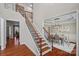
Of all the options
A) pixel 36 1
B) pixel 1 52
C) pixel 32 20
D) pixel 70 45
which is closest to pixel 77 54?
pixel 70 45

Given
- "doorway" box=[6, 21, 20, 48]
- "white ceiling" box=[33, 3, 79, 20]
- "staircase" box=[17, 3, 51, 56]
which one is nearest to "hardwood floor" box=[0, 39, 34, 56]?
"doorway" box=[6, 21, 20, 48]

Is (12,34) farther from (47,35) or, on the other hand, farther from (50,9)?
(50,9)

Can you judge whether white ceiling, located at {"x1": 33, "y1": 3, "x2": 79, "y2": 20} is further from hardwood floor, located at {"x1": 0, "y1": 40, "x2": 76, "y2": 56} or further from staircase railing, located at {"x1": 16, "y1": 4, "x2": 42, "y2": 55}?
hardwood floor, located at {"x1": 0, "y1": 40, "x2": 76, "y2": 56}

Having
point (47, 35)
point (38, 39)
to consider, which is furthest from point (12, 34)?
point (47, 35)

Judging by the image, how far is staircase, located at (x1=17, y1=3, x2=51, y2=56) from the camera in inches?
74.6

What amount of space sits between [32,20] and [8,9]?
1.29 feet

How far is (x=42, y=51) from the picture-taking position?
191cm

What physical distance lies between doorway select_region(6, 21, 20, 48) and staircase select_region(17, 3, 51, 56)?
18 cm

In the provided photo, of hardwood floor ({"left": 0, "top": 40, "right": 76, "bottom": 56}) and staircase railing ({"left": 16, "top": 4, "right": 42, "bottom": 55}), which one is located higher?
staircase railing ({"left": 16, "top": 4, "right": 42, "bottom": 55})

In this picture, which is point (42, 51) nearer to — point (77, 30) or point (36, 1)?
point (77, 30)

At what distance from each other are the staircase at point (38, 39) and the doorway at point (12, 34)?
0.18 m

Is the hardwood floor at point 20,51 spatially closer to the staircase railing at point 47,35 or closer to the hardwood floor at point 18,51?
the hardwood floor at point 18,51

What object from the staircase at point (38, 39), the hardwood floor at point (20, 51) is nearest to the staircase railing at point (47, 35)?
the staircase at point (38, 39)

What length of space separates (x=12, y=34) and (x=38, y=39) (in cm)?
41
